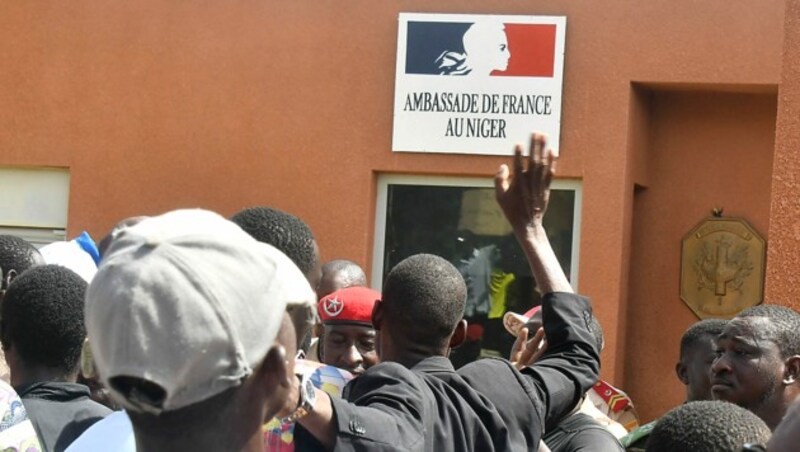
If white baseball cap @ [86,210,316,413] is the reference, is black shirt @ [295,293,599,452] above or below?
below

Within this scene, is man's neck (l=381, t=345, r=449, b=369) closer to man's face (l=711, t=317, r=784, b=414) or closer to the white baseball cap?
man's face (l=711, t=317, r=784, b=414)

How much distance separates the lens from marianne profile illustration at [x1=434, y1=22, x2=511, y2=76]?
940 cm

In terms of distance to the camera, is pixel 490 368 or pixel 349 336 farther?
pixel 349 336

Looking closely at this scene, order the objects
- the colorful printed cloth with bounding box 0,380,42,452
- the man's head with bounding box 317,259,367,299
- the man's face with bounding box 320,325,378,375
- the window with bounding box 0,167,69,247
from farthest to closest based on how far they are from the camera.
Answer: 1. the window with bounding box 0,167,69,247
2. the man's head with bounding box 317,259,367,299
3. the man's face with bounding box 320,325,378,375
4. the colorful printed cloth with bounding box 0,380,42,452

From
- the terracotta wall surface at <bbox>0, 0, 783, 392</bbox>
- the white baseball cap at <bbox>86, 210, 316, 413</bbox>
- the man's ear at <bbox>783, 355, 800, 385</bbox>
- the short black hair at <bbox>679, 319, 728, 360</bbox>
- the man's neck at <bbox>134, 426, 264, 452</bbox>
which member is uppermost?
the terracotta wall surface at <bbox>0, 0, 783, 392</bbox>

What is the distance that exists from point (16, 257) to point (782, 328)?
2.98 metres

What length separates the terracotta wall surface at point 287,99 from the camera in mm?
9188

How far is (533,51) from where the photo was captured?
368 inches

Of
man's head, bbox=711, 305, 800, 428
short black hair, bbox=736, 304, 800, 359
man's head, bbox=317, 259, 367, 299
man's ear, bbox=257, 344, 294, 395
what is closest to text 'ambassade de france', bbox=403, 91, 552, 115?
man's head, bbox=317, 259, 367, 299

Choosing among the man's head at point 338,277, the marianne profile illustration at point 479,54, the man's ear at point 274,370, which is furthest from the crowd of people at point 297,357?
the marianne profile illustration at point 479,54

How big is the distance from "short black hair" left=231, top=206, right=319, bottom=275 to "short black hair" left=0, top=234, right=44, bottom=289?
240cm

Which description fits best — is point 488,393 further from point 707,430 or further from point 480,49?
point 480,49

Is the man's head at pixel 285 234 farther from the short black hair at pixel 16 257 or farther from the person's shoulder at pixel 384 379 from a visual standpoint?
the short black hair at pixel 16 257

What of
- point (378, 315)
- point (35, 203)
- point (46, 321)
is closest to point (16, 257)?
point (46, 321)
